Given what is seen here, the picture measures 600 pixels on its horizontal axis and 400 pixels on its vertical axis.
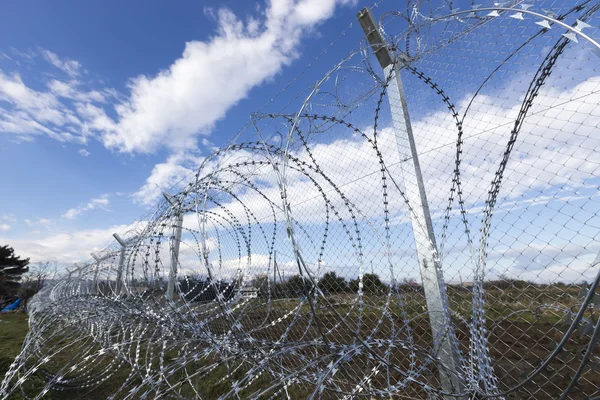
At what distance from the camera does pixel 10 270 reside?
38.9 meters

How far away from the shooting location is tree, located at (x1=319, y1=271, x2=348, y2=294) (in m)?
3.38

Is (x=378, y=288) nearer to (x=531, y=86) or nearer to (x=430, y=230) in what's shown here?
(x=430, y=230)

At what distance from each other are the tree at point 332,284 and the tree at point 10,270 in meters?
47.0

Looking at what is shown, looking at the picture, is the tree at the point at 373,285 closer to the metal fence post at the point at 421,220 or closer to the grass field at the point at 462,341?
the grass field at the point at 462,341

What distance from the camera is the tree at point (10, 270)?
37878 millimetres

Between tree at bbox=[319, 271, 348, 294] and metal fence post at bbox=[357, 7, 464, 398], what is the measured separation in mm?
973

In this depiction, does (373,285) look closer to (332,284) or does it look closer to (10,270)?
(332,284)

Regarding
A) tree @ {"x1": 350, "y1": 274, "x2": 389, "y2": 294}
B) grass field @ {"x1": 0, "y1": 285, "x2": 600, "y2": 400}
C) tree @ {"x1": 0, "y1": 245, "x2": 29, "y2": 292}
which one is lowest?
grass field @ {"x1": 0, "y1": 285, "x2": 600, "y2": 400}

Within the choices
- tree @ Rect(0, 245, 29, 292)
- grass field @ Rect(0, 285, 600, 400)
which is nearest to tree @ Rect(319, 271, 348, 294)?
grass field @ Rect(0, 285, 600, 400)

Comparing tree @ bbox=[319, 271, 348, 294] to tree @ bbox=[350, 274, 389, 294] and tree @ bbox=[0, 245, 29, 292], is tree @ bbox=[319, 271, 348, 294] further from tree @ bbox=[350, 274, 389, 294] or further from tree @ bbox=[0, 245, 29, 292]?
tree @ bbox=[0, 245, 29, 292]

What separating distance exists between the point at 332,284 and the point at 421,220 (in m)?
1.26

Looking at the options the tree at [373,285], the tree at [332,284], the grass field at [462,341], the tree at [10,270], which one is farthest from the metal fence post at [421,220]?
the tree at [10,270]

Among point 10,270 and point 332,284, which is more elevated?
point 10,270

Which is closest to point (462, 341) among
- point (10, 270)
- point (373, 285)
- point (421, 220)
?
point (373, 285)
